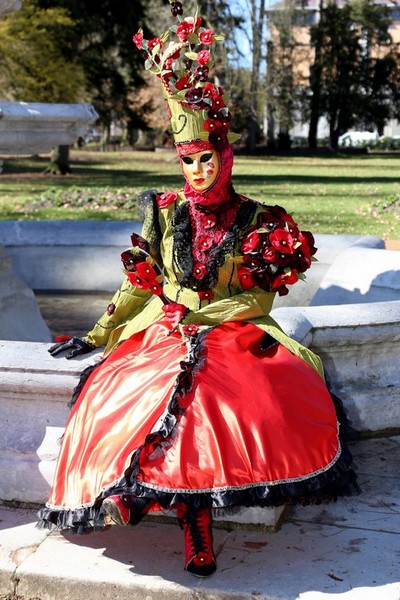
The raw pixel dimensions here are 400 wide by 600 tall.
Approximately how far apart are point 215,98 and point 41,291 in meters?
3.67

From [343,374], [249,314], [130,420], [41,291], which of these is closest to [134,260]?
[249,314]

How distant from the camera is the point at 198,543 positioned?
2.97m

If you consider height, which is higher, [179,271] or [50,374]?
[179,271]

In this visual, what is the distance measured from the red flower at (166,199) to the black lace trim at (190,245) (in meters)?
0.05

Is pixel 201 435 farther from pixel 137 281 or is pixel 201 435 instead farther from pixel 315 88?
pixel 315 88

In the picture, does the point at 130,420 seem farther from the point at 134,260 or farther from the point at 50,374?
the point at 134,260

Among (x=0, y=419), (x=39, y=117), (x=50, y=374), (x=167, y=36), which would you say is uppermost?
(x=167, y=36)

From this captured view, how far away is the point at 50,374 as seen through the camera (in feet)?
11.1

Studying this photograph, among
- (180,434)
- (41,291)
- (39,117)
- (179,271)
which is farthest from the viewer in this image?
(41,291)

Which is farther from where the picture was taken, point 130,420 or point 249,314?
point 249,314

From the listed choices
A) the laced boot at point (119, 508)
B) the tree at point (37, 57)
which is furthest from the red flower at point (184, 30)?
the tree at point (37, 57)

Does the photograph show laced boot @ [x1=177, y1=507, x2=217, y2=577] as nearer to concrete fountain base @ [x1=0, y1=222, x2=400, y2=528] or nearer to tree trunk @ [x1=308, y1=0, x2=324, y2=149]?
concrete fountain base @ [x1=0, y1=222, x2=400, y2=528]

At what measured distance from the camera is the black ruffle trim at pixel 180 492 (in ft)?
9.24

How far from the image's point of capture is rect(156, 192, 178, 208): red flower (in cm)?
362
